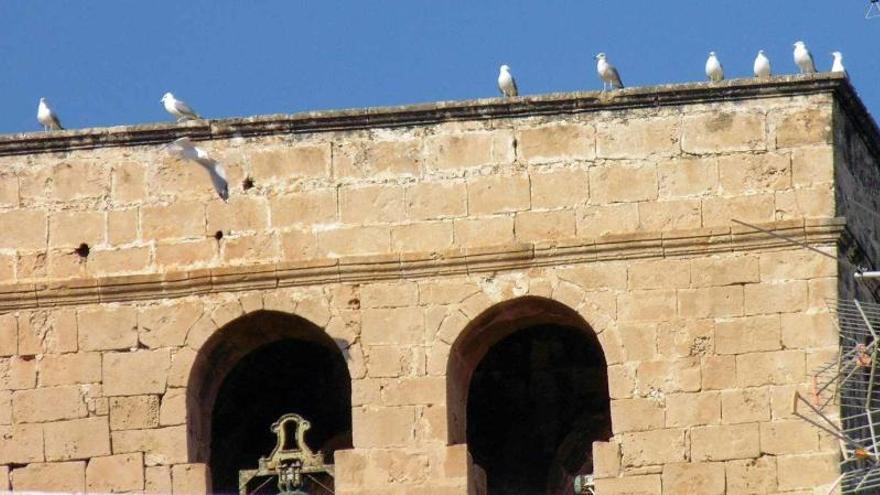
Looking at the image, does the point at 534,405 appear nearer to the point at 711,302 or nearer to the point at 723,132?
the point at 711,302

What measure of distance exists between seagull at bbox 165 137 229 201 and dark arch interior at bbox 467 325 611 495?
3.17m

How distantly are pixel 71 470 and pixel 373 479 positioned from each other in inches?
→ 89.1

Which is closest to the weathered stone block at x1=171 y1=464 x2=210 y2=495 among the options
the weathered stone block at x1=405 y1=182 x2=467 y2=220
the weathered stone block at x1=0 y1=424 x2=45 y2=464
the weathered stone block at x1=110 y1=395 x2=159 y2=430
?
the weathered stone block at x1=110 y1=395 x2=159 y2=430

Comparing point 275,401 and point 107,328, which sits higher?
point 107,328

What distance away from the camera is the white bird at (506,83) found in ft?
121

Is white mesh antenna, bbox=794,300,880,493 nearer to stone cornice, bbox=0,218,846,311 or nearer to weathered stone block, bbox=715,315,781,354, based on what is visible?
weathered stone block, bbox=715,315,781,354

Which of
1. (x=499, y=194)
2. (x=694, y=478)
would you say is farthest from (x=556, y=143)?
(x=694, y=478)

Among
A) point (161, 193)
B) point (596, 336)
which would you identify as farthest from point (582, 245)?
point (161, 193)

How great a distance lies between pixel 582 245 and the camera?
3588 centimetres

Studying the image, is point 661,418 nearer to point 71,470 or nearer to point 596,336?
point 596,336

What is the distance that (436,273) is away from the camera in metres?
36.0

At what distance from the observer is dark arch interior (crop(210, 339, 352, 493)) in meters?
38.2

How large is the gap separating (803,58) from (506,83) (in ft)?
7.41

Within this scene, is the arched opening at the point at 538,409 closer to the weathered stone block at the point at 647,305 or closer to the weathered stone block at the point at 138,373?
the weathered stone block at the point at 647,305
